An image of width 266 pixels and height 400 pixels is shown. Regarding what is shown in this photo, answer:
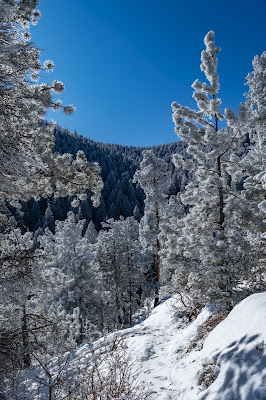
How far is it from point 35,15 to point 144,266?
24.3 metres

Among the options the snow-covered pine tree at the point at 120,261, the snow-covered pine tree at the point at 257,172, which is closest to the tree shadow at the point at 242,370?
the snow-covered pine tree at the point at 257,172

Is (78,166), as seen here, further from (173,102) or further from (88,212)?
(88,212)

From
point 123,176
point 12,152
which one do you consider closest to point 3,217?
point 12,152

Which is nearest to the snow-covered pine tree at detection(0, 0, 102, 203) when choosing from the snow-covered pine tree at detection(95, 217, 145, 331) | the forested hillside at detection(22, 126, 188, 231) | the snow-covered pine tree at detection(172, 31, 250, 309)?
the snow-covered pine tree at detection(172, 31, 250, 309)

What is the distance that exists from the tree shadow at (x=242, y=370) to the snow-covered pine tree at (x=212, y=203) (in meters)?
3.08

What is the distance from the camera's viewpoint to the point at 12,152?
4043 millimetres

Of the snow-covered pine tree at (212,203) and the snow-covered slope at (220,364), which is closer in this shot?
the snow-covered slope at (220,364)

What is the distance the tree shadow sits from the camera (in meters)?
3.48

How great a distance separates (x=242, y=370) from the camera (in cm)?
386

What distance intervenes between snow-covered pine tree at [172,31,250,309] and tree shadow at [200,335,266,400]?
3.08 m

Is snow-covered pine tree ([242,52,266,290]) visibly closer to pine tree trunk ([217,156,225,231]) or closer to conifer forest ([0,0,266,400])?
conifer forest ([0,0,266,400])

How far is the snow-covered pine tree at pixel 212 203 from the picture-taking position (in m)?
7.71

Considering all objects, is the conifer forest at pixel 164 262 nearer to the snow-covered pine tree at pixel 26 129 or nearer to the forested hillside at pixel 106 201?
the snow-covered pine tree at pixel 26 129

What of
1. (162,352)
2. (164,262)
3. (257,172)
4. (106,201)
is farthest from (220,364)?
(106,201)
